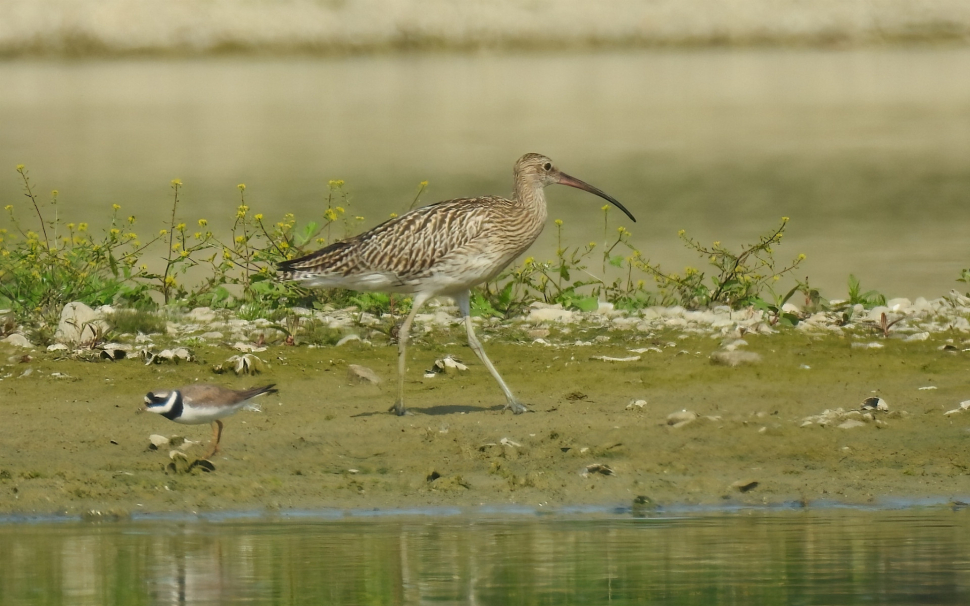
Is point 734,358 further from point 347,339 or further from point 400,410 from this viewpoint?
point 347,339

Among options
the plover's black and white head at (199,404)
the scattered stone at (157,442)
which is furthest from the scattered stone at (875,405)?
the scattered stone at (157,442)

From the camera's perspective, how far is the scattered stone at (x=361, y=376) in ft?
33.8

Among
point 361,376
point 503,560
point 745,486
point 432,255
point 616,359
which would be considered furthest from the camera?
point 616,359

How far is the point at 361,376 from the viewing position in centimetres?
1033

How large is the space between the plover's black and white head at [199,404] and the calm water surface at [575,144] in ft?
20.5

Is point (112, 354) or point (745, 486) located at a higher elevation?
point (112, 354)

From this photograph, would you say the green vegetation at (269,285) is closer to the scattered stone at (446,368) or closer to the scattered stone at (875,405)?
the scattered stone at (446,368)

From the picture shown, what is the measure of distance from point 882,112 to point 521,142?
33.0 feet

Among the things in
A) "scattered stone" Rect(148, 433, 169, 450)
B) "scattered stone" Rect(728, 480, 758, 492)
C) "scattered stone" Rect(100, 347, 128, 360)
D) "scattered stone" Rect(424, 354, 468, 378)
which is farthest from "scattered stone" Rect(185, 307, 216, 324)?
"scattered stone" Rect(728, 480, 758, 492)

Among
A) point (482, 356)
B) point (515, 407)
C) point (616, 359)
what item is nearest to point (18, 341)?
point (482, 356)

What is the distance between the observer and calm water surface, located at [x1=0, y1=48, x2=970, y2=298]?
60.1 ft

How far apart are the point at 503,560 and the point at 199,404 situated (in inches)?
96.4

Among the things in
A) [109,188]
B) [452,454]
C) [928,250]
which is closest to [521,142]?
[109,188]

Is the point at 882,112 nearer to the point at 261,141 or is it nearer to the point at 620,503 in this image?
the point at 261,141
